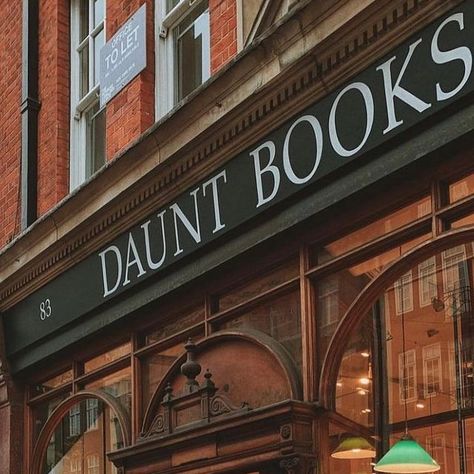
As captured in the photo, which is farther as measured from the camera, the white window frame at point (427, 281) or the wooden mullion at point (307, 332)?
the wooden mullion at point (307, 332)

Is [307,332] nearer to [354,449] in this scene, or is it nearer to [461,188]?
[354,449]

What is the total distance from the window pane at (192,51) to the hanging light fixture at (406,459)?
12.7 feet

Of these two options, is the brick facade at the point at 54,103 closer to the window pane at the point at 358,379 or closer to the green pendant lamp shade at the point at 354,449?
the window pane at the point at 358,379

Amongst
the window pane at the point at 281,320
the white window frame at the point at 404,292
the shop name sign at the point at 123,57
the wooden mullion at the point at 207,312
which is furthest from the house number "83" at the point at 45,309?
the white window frame at the point at 404,292

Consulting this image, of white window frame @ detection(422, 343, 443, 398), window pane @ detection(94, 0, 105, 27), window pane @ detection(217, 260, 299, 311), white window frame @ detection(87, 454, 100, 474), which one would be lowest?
white window frame @ detection(87, 454, 100, 474)

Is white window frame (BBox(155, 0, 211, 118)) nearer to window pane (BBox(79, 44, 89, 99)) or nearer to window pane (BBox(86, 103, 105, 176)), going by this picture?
window pane (BBox(86, 103, 105, 176))

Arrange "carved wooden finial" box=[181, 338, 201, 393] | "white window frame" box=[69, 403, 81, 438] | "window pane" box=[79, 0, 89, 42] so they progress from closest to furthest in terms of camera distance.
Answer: "carved wooden finial" box=[181, 338, 201, 393]
"white window frame" box=[69, 403, 81, 438]
"window pane" box=[79, 0, 89, 42]

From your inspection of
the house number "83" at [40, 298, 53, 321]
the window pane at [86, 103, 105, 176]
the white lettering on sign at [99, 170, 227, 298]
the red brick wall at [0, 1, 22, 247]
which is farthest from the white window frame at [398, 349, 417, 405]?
the red brick wall at [0, 1, 22, 247]

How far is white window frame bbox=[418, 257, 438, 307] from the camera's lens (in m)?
7.17

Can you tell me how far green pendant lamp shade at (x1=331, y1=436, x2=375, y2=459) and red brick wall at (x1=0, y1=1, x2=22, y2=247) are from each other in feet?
18.1

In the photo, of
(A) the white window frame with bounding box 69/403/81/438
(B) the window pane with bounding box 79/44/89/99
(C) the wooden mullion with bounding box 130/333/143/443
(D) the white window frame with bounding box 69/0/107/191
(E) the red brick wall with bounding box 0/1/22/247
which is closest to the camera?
(C) the wooden mullion with bounding box 130/333/143/443

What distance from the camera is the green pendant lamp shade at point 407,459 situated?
691 centimetres

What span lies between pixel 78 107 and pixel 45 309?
6.77ft

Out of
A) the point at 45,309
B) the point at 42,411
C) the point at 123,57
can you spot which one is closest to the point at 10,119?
the point at 123,57
